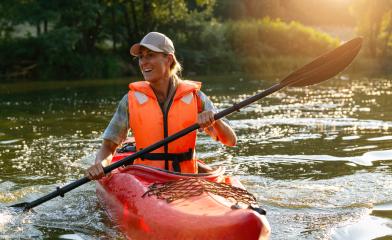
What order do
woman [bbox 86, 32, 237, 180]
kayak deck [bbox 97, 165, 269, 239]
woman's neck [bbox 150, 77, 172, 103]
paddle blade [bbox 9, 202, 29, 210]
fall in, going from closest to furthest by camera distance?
1. kayak deck [bbox 97, 165, 269, 239]
2. woman [bbox 86, 32, 237, 180]
3. woman's neck [bbox 150, 77, 172, 103]
4. paddle blade [bbox 9, 202, 29, 210]

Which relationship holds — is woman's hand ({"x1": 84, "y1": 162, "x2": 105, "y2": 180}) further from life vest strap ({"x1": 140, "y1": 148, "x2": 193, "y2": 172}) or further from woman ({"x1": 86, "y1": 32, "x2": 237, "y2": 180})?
life vest strap ({"x1": 140, "y1": 148, "x2": 193, "y2": 172})

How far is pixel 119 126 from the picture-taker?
451 centimetres

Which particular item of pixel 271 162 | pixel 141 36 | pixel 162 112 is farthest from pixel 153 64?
Result: pixel 141 36

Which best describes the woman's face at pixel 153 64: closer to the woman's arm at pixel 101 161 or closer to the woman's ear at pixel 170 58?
the woman's ear at pixel 170 58

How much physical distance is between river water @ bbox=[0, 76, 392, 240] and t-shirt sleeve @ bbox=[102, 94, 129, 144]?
0.62 metres

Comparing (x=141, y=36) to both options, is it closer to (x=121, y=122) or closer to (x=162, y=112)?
(x=121, y=122)

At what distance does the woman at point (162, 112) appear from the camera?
4301 mm

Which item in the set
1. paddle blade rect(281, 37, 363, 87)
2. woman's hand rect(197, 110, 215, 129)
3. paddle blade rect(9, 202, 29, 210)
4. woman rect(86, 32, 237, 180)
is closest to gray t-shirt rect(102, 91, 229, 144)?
woman rect(86, 32, 237, 180)

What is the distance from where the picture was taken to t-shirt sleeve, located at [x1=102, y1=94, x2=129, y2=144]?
447 centimetres

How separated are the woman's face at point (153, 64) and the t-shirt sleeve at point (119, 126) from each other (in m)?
0.33

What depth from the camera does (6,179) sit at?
19.6ft

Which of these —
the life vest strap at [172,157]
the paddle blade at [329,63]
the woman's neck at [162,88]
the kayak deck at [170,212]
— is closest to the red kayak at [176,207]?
the kayak deck at [170,212]

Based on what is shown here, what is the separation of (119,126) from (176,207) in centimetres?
121

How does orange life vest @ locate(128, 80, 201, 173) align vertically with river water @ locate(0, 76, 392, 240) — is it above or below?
above
